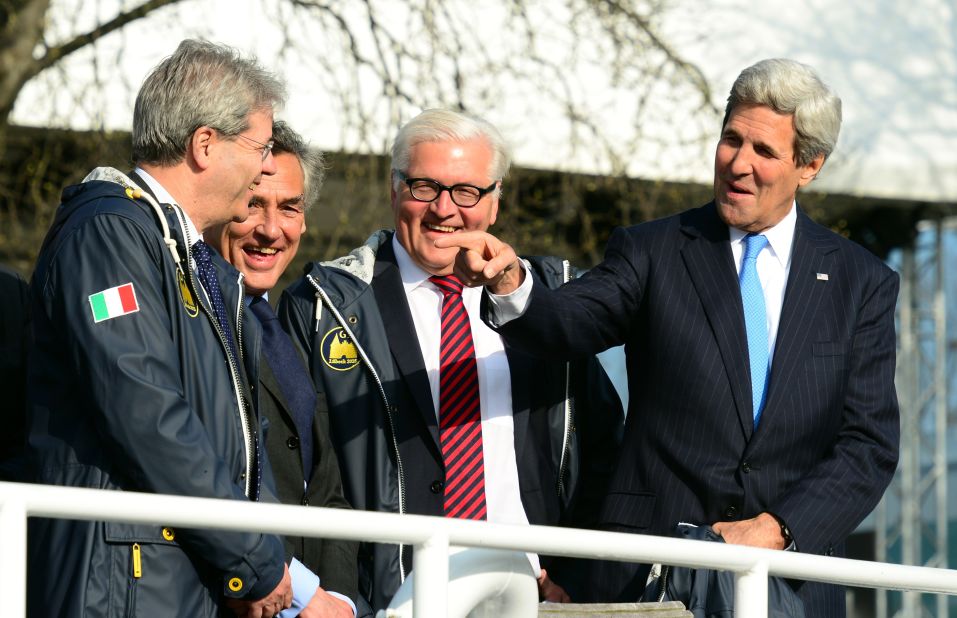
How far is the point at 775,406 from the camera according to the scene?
3355 mm

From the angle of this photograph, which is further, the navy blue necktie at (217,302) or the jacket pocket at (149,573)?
the navy blue necktie at (217,302)

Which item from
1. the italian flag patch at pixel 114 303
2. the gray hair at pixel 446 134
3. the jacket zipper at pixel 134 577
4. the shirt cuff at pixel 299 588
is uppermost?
the gray hair at pixel 446 134

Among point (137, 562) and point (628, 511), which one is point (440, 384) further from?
point (137, 562)

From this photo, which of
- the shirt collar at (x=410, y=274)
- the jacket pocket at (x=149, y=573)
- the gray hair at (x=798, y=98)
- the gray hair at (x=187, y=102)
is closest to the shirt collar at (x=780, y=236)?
the gray hair at (x=798, y=98)

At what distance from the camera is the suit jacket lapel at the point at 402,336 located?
363 cm

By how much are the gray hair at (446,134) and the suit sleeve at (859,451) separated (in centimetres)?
103

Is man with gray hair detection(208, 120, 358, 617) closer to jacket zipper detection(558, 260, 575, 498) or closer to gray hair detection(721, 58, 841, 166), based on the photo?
jacket zipper detection(558, 260, 575, 498)

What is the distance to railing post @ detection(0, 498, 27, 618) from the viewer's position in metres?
2.09

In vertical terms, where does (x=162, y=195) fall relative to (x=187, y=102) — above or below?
below

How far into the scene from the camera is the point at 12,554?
212 centimetres

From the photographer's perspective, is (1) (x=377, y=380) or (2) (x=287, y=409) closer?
(2) (x=287, y=409)

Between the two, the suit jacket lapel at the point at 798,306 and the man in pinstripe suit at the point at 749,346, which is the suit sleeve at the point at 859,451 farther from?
the suit jacket lapel at the point at 798,306

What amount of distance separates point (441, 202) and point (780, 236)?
2.88 ft

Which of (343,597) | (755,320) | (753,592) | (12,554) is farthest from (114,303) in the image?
(755,320)
